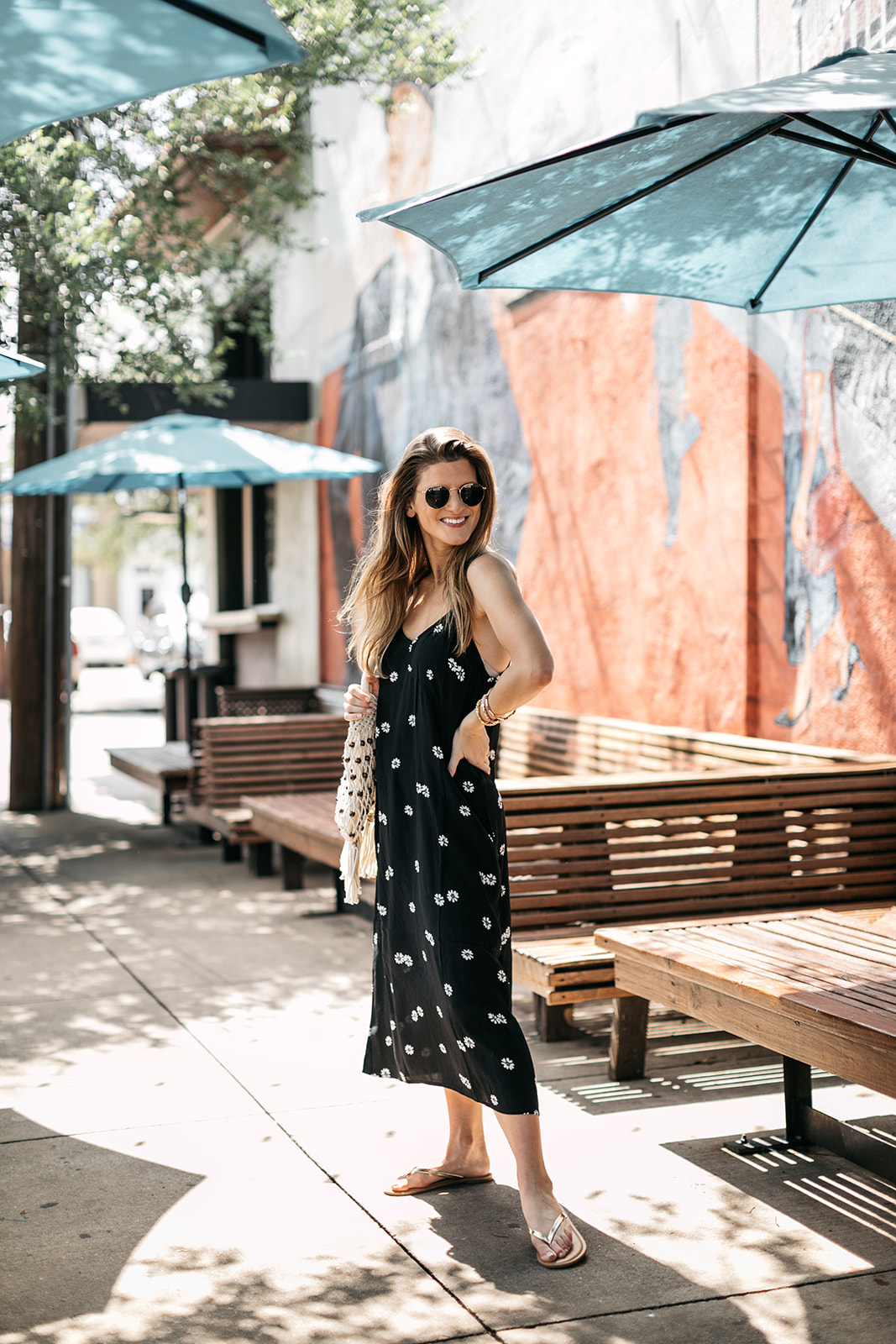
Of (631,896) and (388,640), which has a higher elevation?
(388,640)

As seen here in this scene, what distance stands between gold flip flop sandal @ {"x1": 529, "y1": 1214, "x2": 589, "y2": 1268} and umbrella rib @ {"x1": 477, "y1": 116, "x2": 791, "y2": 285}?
2544 mm

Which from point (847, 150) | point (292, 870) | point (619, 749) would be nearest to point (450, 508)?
point (847, 150)

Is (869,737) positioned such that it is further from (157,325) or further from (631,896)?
(157,325)

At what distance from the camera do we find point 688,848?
16.8 feet

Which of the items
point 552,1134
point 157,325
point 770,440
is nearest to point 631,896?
point 552,1134

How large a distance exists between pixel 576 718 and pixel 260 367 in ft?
30.9

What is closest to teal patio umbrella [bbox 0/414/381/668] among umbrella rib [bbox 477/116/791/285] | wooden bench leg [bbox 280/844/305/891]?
wooden bench leg [bbox 280/844/305/891]

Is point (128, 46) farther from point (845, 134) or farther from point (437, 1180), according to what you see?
point (437, 1180)

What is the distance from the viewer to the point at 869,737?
5.57m

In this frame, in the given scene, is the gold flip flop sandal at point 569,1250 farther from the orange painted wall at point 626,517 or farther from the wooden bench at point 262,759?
the wooden bench at point 262,759

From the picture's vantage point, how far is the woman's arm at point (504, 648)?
3.25 meters

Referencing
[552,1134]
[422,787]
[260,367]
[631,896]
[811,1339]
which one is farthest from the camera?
[260,367]

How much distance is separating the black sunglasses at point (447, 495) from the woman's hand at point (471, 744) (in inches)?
20.7

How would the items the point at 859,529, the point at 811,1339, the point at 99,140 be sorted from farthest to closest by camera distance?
the point at 99,140, the point at 859,529, the point at 811,1339
